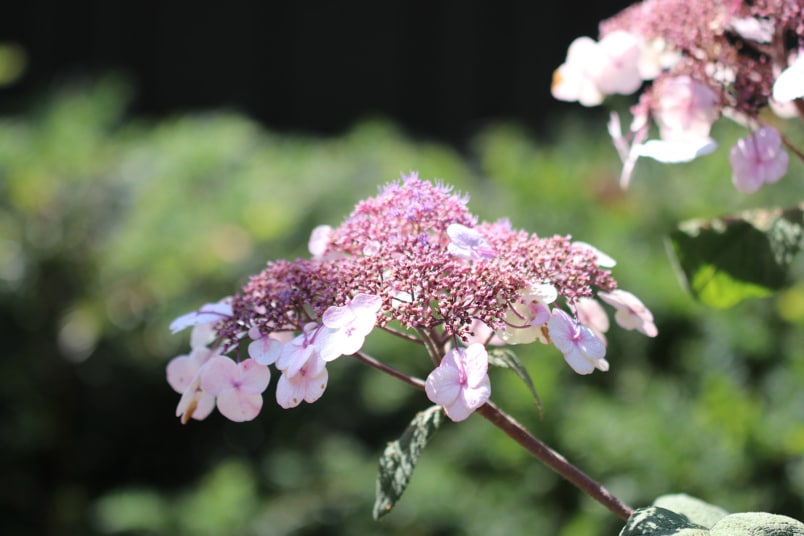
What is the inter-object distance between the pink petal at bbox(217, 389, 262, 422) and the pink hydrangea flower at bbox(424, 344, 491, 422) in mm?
129

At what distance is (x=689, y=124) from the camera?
2.33 ft

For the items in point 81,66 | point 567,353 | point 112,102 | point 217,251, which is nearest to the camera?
point 567,353

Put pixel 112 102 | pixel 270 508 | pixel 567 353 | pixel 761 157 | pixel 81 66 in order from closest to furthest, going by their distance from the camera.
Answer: pixel 567 353 < pixel 761 157 < pixel 270 508 < pixel 112 102 < pixel 81 66

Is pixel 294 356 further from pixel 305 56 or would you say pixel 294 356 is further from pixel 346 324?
pixel 305 56

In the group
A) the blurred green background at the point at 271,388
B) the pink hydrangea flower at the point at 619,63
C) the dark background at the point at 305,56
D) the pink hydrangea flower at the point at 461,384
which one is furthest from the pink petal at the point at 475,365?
the dark background at the point at 305,56

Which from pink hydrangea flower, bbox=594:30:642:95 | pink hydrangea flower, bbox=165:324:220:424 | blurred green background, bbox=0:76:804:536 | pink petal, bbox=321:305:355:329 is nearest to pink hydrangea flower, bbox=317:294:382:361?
pink petal, bbox=321:305:355:329

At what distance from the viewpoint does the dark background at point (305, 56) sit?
4730mm

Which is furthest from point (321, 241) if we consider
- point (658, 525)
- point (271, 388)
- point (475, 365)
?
point (271, 388)

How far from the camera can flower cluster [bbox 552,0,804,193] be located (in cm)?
69

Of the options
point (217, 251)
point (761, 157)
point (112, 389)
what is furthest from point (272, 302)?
point (112, 389)

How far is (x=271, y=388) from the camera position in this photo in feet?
7.83

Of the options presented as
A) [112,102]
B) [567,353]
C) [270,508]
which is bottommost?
[270,508]

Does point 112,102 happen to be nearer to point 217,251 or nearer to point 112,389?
point 217,251

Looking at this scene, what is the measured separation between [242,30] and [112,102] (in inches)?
94.1
